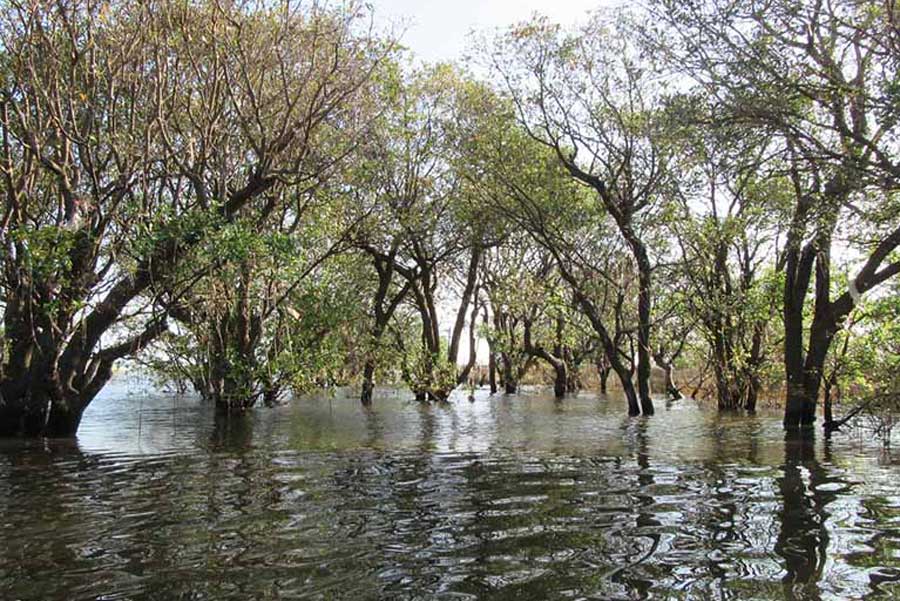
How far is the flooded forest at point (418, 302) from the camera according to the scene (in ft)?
26.4

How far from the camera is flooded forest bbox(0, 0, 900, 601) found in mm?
8055

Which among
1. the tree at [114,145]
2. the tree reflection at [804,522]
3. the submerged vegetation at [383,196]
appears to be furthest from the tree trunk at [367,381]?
the tree reflection at [804,522]

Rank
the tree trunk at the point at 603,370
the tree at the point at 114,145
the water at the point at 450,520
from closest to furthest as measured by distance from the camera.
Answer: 1. the water at the point at 450,520
2. the tree at the point at 114,145
3. the tree trunk at the point at 603,370

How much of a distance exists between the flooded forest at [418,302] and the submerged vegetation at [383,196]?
5.3 inches

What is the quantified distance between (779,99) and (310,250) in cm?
1943

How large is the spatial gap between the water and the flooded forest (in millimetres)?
65

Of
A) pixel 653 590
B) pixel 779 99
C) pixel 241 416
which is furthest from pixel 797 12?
pixel 241 416

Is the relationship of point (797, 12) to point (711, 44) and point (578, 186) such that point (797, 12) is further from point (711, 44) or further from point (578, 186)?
point (578, 186)

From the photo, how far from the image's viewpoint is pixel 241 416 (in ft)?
93.1

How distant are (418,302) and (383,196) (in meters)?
7.58

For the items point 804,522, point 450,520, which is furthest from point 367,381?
point 804,522

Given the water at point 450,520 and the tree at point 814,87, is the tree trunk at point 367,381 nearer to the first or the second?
the water at point 450,520

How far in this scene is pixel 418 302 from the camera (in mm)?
39969

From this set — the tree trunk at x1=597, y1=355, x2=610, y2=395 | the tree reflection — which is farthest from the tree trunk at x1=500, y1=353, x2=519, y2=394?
the tree reflection
